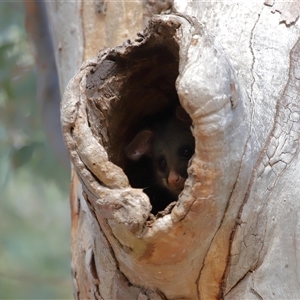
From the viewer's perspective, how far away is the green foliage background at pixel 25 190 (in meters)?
4.09

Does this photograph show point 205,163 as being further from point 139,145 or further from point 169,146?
point 169,146

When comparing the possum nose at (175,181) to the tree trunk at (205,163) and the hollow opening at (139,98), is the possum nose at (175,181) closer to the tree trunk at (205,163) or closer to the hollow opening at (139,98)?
the hollow opening at (139,98)

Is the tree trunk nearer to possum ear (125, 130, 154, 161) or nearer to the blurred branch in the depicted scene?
possum ear (125, 130, 154, 161)

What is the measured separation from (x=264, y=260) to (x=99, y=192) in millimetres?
587

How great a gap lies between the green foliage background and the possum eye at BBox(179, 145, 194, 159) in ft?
5.52

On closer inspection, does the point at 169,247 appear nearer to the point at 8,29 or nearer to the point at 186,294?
the point at 186,294

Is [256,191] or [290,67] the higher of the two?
[290,67]

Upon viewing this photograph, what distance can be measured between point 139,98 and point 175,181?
16.1 inches

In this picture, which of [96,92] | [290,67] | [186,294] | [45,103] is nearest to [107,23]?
[96,92]

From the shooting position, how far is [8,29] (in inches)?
162

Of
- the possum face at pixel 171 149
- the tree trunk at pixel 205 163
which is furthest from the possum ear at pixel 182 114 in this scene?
the tree trunk at pixel 205 163

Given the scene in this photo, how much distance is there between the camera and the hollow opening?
6.21 ft

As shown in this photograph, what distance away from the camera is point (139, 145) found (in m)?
2.50

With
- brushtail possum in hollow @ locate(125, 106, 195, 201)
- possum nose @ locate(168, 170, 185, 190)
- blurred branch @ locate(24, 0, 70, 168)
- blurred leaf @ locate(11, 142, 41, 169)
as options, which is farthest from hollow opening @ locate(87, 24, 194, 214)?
blurred leaf @ locate(11, 142, 41, 169)
